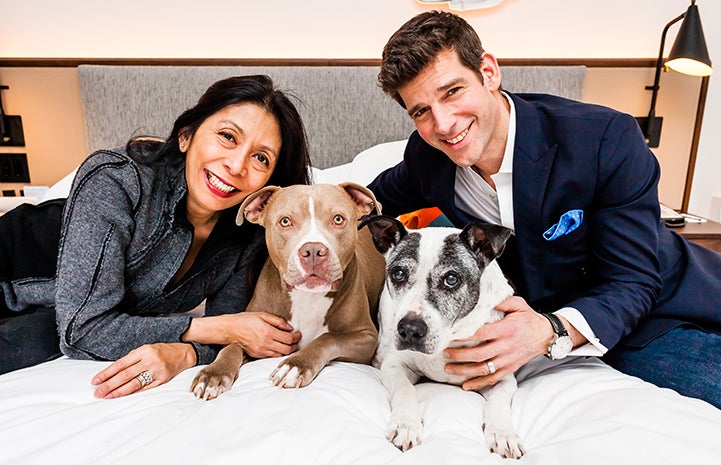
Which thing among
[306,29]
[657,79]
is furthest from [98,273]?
[657,79]

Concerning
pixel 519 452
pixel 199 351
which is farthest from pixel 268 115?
pixel 519 452

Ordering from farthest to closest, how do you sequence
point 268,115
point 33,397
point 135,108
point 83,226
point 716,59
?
point 716,59 < point 135,108 < point 268,115 < point 83,226 < point 33,397

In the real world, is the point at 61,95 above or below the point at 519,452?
above

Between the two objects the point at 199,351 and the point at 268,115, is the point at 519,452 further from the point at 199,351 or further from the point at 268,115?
the point at 268,115

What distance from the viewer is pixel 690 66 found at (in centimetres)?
319

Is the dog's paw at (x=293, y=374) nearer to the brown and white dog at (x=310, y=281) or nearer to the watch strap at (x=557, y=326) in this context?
the brown and white dog at (x=310, y=281)

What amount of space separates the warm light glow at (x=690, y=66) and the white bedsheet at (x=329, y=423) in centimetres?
256

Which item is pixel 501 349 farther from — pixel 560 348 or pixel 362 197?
pixel 362 197

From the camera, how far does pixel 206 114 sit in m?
1.91

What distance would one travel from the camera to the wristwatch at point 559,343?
1.53 meters

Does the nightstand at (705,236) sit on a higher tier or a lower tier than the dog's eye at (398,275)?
lower

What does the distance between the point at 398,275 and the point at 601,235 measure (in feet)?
2.60

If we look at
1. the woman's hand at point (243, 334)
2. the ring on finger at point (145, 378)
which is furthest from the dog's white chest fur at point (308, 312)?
the ring on finger at point (145, 378)

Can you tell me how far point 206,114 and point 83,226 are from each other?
617 millimetres
